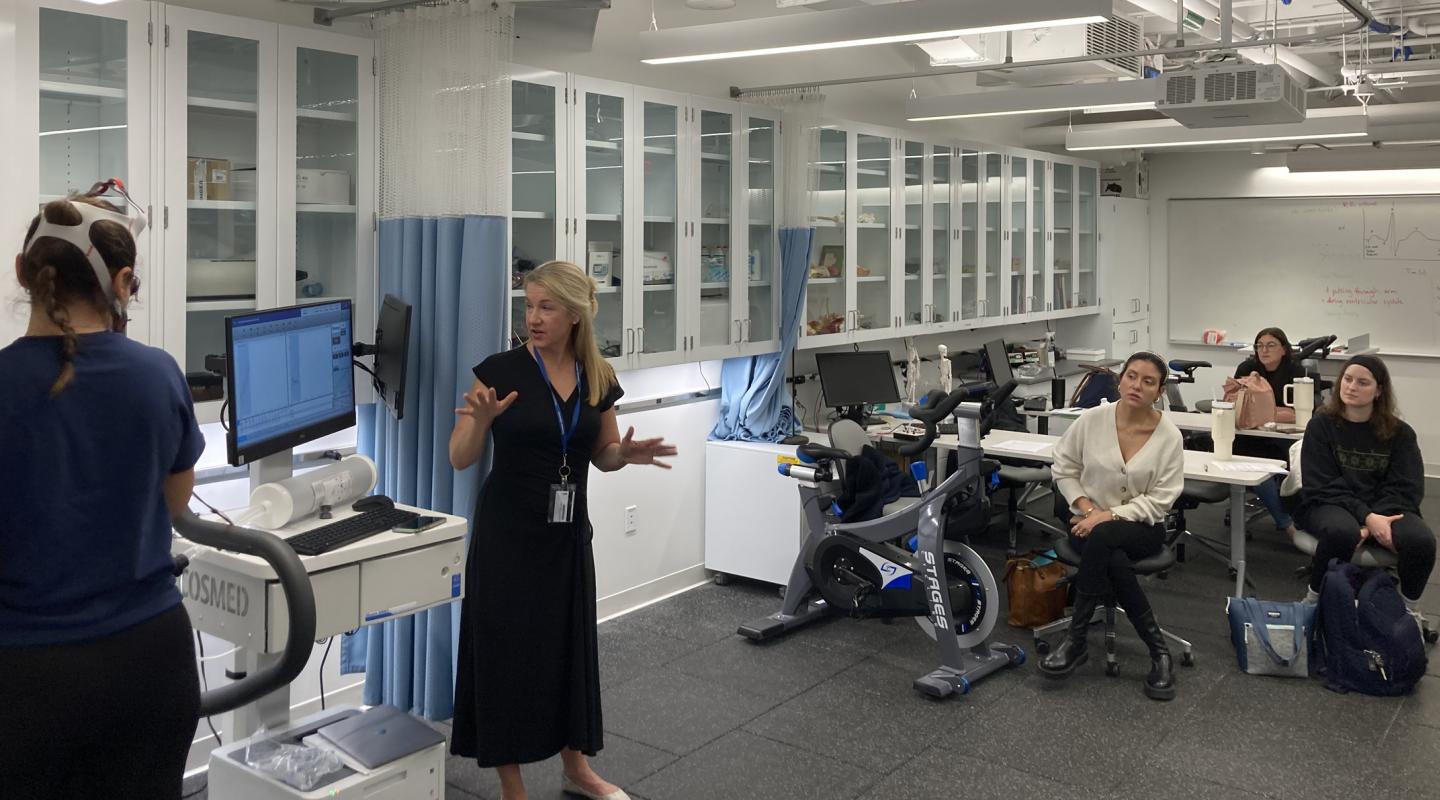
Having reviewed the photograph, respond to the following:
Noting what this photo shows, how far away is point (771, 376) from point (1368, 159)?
480cm

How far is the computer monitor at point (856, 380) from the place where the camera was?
6.15 meters

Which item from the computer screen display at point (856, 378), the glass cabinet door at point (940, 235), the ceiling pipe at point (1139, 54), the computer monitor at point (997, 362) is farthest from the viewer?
the computer monitor at point (997, 362)

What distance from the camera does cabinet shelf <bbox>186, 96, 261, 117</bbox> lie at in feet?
11.2

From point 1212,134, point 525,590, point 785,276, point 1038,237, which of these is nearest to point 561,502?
point 525,590

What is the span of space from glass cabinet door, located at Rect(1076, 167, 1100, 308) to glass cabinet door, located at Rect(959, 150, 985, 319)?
1921mm

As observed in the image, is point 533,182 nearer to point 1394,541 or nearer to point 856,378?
point 856,378

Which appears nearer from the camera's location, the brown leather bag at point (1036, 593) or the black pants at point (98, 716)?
the black pants at point (98, 716)

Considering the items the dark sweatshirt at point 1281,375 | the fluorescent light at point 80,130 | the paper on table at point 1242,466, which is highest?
the fluorescent light at point 80,130

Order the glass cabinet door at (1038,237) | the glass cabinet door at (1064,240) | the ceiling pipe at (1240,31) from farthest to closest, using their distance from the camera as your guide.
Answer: the glass cabinet door at (1064,240), the glass cabinet door at (1038,237), the ceiling pipe at (1240,31)

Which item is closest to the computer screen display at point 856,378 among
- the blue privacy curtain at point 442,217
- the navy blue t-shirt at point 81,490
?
the blue privacy curtain at point 442,217

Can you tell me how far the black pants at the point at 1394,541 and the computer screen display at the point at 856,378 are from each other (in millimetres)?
2207

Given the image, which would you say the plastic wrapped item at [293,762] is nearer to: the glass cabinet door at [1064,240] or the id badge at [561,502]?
the id badge at [561,502]

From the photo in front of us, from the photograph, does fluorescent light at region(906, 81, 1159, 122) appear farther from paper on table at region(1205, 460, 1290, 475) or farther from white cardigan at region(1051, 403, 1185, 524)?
white cardigan at region(1051, 403, 1185, 524)

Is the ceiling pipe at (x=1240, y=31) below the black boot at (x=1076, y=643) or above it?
above
